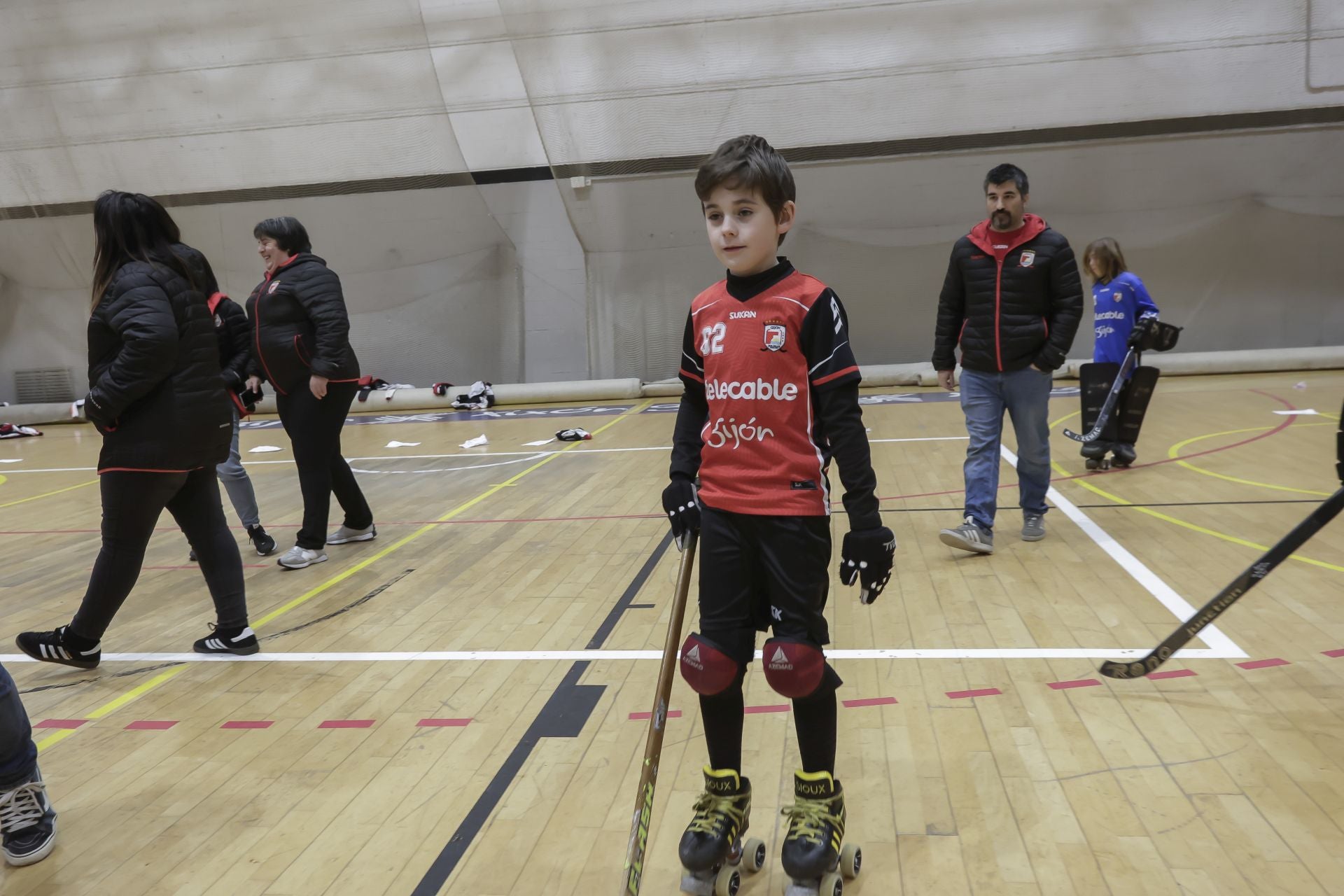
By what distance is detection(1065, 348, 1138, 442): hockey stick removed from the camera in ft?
22.7

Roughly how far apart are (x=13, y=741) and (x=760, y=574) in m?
1.93

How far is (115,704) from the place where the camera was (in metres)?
3.70

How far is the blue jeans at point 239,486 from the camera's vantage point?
566 centimetres

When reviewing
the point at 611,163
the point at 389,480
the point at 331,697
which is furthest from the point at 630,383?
the point at 331,697

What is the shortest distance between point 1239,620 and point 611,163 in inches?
397

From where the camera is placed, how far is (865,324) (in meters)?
13.6

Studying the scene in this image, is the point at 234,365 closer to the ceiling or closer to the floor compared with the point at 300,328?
closer to the floor

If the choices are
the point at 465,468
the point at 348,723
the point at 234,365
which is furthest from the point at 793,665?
the point at 465,468

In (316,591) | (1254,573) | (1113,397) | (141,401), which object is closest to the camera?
(1254,573)

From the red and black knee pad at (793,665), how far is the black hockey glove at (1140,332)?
5.32 metres

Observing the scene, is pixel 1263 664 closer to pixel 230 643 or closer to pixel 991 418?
pixel 991 418

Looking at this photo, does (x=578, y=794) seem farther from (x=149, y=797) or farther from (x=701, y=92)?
(x=701, y=92)

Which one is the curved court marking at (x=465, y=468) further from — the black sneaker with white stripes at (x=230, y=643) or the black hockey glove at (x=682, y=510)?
the black hockey glove at (x=682, y=510)

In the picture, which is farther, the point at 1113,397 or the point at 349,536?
the point at 1113,397
